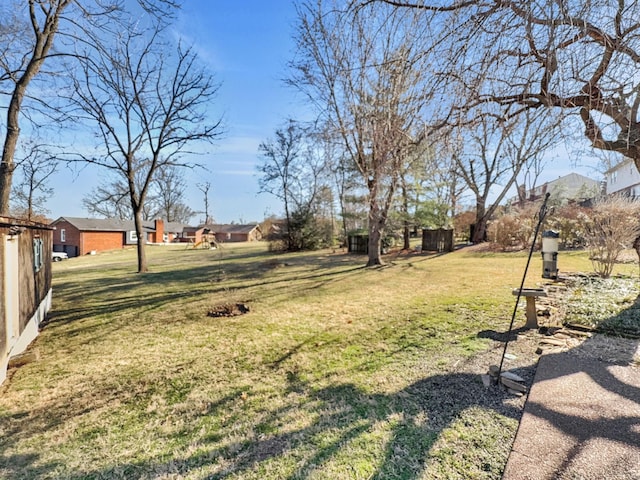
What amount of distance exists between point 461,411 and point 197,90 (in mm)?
13215

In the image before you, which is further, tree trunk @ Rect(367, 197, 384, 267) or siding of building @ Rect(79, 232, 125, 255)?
siding of building @ Rect(79, 232, 125, 255)

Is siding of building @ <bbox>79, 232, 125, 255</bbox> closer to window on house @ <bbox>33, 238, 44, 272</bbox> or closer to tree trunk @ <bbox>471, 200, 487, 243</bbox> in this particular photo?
window on house @ <bbox>33, 238, 44, 272</bbox>

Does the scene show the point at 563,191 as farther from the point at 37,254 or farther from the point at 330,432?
the point at 37,254

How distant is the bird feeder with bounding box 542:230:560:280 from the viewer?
21.6 ft

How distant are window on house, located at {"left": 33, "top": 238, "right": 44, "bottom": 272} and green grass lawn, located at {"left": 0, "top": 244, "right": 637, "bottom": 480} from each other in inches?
41.9

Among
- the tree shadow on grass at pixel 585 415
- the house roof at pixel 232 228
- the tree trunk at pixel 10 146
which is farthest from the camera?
the house roof at pixel 232 228

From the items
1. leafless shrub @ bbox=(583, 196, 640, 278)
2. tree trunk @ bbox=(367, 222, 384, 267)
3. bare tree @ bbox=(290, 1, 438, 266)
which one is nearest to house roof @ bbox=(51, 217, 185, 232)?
tree trunk @ bbox=(367, 222, 384, 267)

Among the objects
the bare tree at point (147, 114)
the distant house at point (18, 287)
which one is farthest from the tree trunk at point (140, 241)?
the distant house at point (18, 287)

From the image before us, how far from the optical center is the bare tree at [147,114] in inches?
422

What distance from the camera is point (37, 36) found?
21.1ft

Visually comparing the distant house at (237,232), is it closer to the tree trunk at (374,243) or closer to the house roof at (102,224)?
the house roof at (102,224)

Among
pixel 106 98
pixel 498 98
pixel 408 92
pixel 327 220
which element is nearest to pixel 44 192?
pixel 106 98

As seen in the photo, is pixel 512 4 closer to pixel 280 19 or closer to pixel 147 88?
pixel 280 19

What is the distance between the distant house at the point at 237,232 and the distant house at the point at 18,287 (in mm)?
42644
